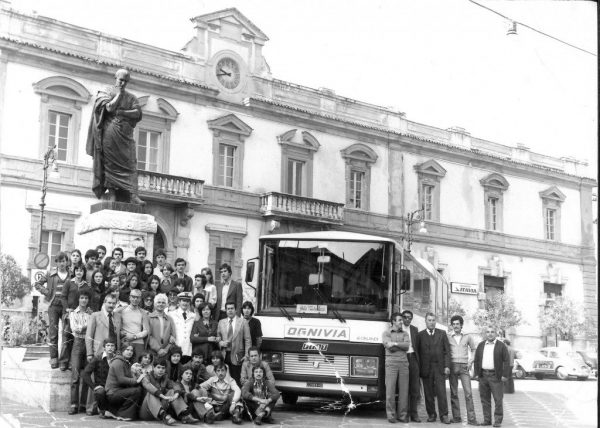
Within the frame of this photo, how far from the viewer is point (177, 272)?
423 inches

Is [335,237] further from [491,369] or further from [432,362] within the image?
[491,369]

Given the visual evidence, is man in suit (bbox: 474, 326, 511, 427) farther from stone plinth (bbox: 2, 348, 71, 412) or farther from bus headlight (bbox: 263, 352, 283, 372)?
stone plinth (bbox: 2, 348, 71, 412)

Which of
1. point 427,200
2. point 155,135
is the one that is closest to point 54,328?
point 155,135

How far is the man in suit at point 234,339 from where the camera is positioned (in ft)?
32.5

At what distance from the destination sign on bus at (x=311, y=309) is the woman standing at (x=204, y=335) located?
1.25 metres

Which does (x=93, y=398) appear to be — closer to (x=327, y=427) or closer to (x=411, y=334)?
(x=327, y=427)

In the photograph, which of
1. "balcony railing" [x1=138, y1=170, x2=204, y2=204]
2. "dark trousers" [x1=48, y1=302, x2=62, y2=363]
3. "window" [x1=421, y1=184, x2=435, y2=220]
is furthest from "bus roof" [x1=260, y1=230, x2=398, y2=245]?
"window" [x1=421, y1=184, x2=435, y2=220]

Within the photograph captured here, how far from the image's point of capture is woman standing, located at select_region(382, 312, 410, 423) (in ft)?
32.7

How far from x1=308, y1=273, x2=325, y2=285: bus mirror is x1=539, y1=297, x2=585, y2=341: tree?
9911mm

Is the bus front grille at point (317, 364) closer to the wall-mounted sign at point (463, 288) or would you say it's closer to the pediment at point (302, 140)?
the wall-mounted sign at point (463, 288)

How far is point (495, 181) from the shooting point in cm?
2770

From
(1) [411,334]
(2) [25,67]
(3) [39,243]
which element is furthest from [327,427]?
(2) [25,67]

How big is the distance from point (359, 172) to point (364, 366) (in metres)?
18.1

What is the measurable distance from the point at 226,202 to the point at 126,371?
16080 mm
